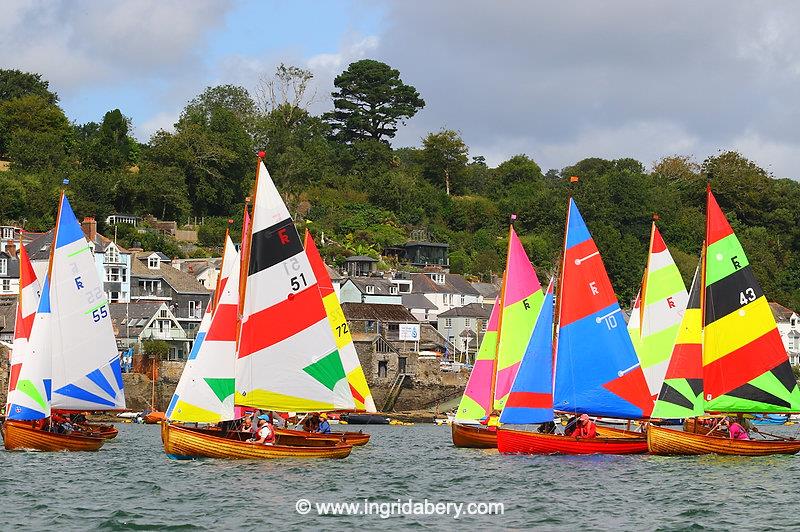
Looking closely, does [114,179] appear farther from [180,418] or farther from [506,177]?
[180,418]

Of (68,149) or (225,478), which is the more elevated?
(68,149)

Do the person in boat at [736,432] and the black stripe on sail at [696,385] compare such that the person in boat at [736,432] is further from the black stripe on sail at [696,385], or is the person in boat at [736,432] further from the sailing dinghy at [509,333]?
the sailing dinghy at [509,333]

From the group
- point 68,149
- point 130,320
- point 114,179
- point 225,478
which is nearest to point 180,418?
point 225,478

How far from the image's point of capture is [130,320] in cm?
10819

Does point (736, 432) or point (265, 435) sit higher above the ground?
point (736, 432)

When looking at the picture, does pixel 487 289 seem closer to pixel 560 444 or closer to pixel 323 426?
pixel 323 426

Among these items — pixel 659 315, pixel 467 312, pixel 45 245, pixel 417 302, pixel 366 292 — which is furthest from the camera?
pixel 417 302

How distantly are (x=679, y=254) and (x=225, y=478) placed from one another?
10865 cm

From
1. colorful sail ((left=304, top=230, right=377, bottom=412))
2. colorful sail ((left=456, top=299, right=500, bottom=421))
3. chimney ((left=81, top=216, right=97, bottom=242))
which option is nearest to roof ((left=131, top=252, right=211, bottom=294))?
chimney ((left=81, top=216, right=97, bottom=242))

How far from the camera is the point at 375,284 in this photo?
129 meters

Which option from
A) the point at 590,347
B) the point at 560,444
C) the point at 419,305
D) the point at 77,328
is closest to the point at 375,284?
the point at 419,305

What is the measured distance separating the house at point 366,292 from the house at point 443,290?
6.56m

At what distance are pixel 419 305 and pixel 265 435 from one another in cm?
8869

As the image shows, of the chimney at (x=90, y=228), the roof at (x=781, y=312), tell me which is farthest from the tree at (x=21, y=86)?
the roof at (x=781, y=312)
